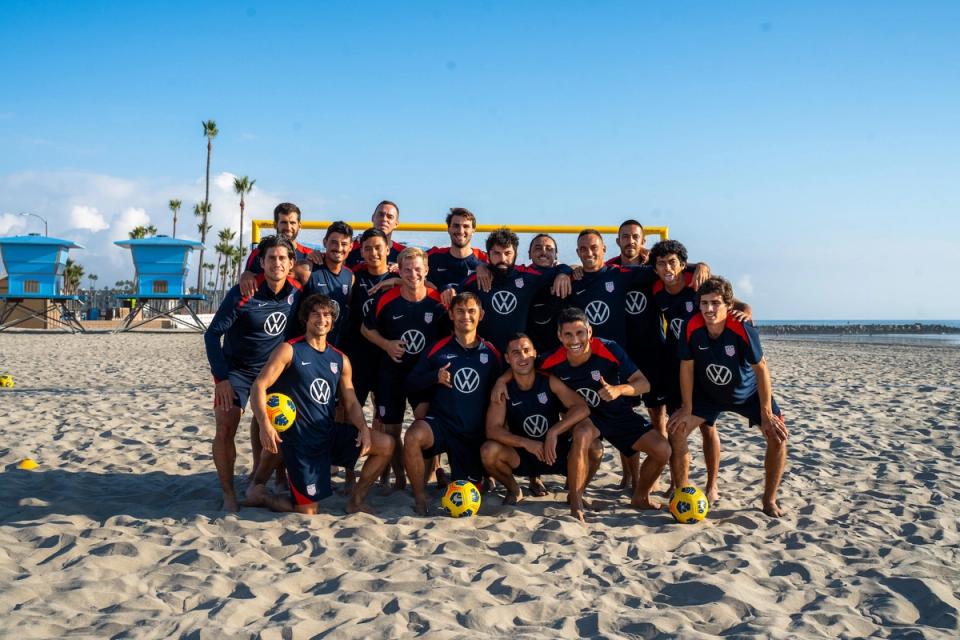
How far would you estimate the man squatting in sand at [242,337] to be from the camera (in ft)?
13.3

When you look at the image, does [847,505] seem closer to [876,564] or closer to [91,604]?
[876,564]

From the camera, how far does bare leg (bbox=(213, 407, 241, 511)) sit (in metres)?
4.01

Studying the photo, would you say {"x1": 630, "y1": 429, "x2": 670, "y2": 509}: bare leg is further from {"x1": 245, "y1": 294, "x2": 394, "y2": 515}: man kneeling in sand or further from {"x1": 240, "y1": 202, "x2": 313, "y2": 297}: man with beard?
{"x1": 240, "y1": 202, "x2": 313, "y2": 297}: man with beard

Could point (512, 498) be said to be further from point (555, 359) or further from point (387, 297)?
point (387, 297)

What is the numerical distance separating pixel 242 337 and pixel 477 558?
1971 mm

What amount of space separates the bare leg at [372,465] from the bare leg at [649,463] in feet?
4.75

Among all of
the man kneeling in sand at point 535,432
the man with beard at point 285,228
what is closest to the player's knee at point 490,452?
the man kneeling in sand at point 535,432

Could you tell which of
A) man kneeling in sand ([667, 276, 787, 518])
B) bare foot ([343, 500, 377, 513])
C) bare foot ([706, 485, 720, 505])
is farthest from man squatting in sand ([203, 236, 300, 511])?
bare foot ([706, 485, 720, 505])

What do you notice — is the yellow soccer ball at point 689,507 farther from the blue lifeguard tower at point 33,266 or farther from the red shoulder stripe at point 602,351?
the blue lifeguard tower at point 33,266

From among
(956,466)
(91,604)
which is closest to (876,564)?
(956,466)

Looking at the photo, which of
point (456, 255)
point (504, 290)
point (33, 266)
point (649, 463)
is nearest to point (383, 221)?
point (456, 255)

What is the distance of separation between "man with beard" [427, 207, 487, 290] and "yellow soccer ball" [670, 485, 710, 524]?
1.96m

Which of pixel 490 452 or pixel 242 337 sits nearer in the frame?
pixel 490 452

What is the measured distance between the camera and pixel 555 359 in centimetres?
409
